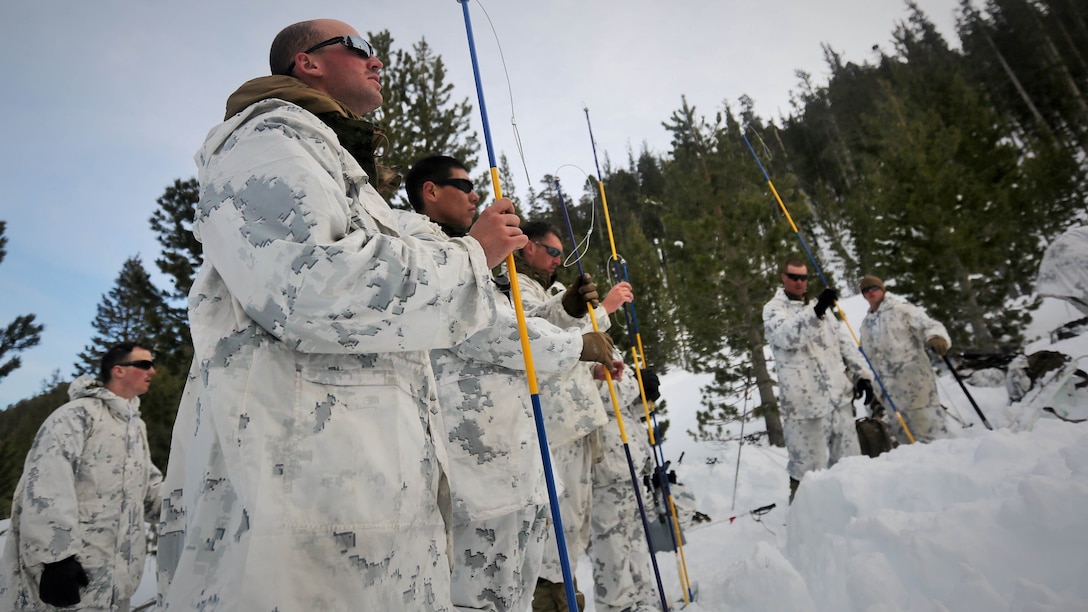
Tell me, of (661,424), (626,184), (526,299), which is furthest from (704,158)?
(626,184)

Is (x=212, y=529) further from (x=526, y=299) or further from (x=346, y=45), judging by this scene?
(x=526, y=299)

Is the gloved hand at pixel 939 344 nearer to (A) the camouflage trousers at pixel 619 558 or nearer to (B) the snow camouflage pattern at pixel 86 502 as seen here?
(A) the camouflage trousers at pixel 619 558

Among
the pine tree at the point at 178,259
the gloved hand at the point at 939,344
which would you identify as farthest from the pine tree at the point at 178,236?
the gloved hand at the point at 939,344

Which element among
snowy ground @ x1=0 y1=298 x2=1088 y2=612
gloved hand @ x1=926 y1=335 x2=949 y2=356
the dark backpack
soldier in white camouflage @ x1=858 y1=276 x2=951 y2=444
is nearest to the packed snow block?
snowy ground @ x1=0 y1=298 x2=1088 y2=612

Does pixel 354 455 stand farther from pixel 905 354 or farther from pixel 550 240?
pixel 905 354

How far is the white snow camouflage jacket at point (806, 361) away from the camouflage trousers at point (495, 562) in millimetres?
4252

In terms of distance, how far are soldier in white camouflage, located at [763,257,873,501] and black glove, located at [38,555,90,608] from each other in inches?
248

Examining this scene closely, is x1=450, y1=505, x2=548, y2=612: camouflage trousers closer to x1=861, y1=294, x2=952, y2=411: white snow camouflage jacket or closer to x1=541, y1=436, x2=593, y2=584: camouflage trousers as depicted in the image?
x1=541, y1=436, x2=593, y2=584: camouflage trousers

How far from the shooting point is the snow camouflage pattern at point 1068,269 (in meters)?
5.00

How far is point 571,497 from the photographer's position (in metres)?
3.48

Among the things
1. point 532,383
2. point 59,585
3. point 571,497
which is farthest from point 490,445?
point 59,585

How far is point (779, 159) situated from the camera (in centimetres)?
3797

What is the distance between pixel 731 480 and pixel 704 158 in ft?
27.8

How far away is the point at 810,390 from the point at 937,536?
353cm
